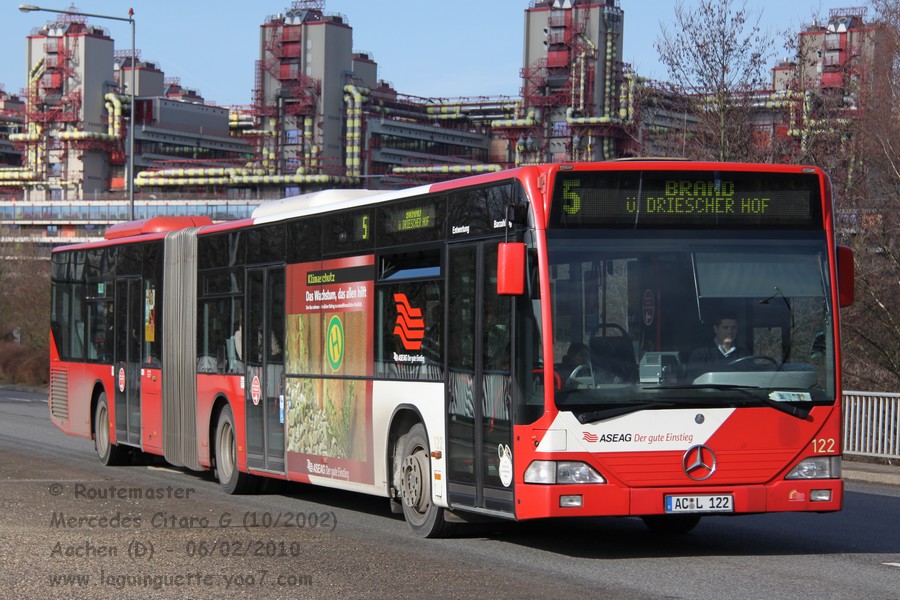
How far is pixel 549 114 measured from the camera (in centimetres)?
16450

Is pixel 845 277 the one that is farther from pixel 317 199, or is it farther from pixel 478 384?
pixel 317 199

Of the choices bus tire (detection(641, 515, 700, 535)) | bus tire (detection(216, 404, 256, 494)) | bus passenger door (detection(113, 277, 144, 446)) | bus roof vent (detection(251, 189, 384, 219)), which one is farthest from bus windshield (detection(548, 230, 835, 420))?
bus passenger door (detection(113, 277, 144, 446))

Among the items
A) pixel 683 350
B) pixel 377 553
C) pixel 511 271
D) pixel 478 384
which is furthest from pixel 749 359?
pixel 377 553

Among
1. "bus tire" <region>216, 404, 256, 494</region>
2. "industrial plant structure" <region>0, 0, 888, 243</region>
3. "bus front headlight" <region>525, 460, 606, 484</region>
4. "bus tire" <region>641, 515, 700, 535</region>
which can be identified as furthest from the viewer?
"industrial plant structure" <region>0, 0, 888, 243</region>

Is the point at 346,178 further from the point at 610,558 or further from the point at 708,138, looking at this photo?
the point at 610,558

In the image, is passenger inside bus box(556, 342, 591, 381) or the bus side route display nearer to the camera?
passenger inside bus box(556, 342, 591, 381)

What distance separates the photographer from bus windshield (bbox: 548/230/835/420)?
1084 centimetres

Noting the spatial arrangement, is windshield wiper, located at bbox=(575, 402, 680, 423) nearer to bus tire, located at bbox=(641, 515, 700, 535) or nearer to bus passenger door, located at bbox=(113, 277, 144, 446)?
bus tire, located at bbox=(641, 515, 700, 535)

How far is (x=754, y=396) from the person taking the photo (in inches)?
438

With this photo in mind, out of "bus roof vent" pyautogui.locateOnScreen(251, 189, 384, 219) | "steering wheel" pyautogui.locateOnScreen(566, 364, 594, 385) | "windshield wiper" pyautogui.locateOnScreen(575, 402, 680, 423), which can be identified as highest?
"bus roof vent" pyautogui.locateOnScreen(251, 189, 384, 219)

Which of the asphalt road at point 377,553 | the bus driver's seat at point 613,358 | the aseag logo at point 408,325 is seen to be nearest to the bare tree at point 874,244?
the asphalt road at point 377,553

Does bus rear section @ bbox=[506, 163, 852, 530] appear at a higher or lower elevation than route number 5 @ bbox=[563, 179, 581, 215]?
lower

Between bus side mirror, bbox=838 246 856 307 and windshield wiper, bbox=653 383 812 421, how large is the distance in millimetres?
937

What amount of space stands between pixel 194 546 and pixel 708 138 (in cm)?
1806
